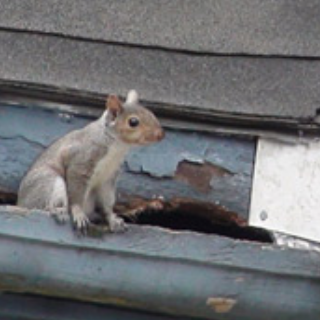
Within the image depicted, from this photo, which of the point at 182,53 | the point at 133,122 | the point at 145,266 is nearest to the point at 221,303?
the point at 145,266

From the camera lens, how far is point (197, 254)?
3.28 metres

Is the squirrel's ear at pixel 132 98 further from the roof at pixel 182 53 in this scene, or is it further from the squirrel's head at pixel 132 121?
the roof at pixel 182 53

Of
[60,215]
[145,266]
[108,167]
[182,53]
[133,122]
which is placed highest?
[182,53]

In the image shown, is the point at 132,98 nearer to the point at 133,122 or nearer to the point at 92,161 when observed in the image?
the point at 133,122

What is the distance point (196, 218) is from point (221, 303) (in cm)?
55

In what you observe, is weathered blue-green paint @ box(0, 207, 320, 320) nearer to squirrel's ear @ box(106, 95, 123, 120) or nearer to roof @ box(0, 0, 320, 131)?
squirrel's ear @ box(106, 95, 123, 120)

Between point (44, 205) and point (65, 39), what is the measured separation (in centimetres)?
50

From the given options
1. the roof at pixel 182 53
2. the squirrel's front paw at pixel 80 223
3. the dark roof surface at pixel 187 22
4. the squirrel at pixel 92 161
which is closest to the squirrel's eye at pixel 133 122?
the squirrel at pixel 92 161

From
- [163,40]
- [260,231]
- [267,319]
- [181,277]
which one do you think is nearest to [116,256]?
[181,277]

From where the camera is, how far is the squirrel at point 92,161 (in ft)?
12.4

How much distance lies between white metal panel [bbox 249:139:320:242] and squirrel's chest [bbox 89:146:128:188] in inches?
Answer: 14.7

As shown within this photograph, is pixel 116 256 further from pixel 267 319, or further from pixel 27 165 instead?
pixel 27 165

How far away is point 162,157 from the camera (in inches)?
157

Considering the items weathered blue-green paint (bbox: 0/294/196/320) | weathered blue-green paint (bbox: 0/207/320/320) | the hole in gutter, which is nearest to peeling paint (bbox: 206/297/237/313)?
weathered blue-green paint (bbox: 0/207/320/320)
